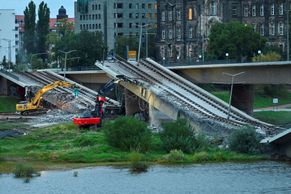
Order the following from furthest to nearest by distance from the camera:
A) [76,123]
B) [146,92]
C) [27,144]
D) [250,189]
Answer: [146,92]
[76,123]
[27,144]
[250,189]

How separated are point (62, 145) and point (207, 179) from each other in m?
22.1

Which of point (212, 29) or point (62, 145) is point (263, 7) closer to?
point (212, 29)

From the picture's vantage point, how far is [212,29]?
15825 cm

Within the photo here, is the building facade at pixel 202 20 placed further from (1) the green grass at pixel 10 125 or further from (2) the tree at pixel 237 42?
(1) the green grass at pixel 10 125

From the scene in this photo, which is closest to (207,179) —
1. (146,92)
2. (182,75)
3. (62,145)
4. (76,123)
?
(62,145)

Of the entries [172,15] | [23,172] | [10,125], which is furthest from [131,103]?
[172,15]

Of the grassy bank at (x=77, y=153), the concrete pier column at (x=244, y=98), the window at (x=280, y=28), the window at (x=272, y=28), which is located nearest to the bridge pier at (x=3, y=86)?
the window at (x=272, y=28)

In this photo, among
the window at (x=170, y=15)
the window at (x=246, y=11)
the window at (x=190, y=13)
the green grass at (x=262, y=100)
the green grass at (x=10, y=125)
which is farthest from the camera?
the window at (x=170, y=15)

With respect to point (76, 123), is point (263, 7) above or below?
above

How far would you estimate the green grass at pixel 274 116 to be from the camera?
110062 millimetres

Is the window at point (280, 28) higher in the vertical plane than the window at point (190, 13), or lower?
lower

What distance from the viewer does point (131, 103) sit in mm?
120625

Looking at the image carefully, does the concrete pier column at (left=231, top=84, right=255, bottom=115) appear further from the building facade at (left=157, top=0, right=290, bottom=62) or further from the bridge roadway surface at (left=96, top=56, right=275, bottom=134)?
the building facade at (left=157, top=0, right=290, bottom=62)

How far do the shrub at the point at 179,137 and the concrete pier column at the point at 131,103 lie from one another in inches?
1332
